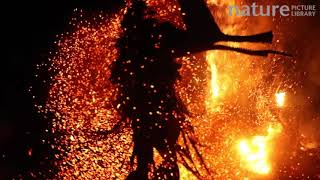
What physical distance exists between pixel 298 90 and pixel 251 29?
1836 millimetres

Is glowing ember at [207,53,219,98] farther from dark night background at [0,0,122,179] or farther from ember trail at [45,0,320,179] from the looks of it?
dark night background at [0,0,122,179]

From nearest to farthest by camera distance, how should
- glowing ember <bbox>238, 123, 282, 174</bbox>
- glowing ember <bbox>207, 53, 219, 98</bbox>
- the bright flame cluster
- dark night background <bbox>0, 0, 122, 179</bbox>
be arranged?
dark night background <bbox>0, 0, 122, 179</bbox>, the bright flame cluster, glowing ember <bbox>207, 53, 219, 98</bbox>, glowing ember <bbox>238, 123, 282, 174</bbox>

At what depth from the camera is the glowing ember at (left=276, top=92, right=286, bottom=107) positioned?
550 centimetres

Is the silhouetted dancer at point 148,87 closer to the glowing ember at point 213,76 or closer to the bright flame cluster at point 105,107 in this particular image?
the bright flame cluster at point 105,107

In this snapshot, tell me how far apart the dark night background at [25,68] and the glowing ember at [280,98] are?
10.9 feet

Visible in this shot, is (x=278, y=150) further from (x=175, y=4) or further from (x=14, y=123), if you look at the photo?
(x=14, y=123)

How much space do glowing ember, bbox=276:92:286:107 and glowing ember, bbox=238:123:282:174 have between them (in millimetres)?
575

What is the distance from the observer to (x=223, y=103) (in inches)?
171

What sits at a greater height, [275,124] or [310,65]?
[310,65]

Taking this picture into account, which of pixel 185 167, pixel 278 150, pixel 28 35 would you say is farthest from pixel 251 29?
pixel 28 35

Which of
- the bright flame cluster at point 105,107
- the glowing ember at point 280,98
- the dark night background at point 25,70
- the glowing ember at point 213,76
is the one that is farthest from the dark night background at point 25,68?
the glowing ember at point 280,98

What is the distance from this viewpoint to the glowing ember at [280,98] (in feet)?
18.0

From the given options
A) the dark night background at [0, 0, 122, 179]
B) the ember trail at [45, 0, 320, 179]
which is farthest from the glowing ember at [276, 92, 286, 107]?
the dark night background at [0, 0, 122, 179]

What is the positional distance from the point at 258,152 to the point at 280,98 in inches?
56.7
